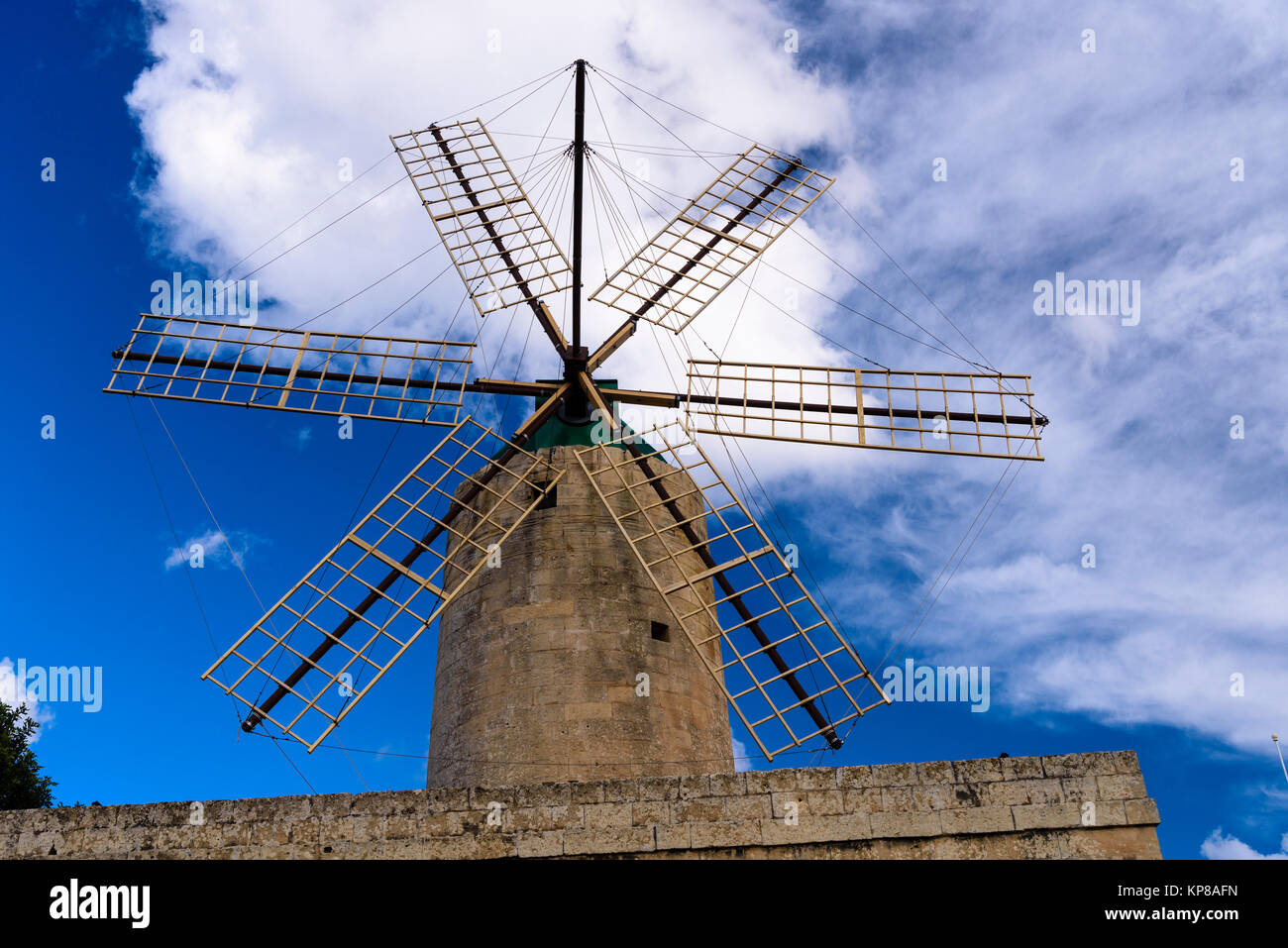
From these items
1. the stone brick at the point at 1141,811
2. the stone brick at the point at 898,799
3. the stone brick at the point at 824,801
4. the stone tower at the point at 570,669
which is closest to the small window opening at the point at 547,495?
the stone tower at the point at 570,669

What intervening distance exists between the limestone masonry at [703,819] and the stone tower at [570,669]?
2.63m

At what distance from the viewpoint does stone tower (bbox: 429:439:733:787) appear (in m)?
10.0

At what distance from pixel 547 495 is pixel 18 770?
360 inches

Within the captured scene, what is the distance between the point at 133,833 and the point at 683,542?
614 centimetres

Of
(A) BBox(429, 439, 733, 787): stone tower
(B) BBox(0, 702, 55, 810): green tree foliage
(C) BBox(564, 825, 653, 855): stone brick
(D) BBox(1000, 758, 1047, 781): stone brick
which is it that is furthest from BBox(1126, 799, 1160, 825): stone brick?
(B) BBox(0, 702, 55, 810): green tree foliage

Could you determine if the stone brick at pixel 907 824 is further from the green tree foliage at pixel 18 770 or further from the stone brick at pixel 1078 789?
the green tree foliage at pixel 18 770

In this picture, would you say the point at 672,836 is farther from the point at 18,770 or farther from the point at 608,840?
the point at 18,770

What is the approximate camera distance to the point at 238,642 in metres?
10.6

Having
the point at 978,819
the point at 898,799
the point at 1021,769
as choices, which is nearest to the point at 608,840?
the point at 898,799

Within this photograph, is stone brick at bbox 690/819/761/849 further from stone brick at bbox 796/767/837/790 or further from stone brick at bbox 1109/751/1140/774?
stone brick at bbox 1109/751/1140/774

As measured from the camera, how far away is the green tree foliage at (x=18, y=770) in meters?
14.4

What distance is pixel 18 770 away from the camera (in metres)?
14.7
